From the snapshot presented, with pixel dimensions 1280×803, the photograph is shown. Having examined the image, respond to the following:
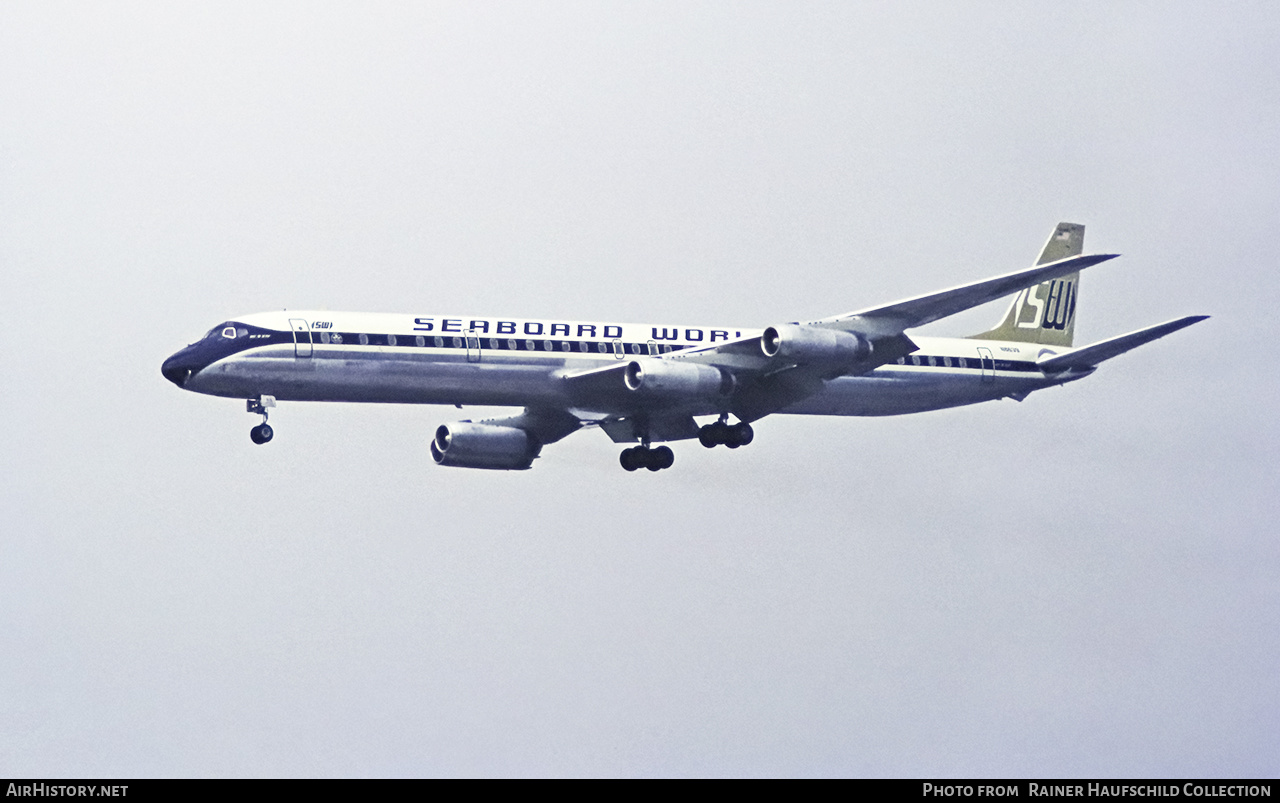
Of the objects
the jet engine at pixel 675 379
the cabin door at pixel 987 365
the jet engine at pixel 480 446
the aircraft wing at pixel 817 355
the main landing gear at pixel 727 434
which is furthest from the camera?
the cabin door at pixel 987 365

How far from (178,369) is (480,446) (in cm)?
1063

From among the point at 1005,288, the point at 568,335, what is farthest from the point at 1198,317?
the point at 568,335

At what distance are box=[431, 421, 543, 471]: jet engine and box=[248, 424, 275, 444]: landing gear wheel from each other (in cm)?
811

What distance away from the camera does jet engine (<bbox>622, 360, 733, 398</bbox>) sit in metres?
54.8

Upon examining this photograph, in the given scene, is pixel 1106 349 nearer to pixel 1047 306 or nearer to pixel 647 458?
pixel 1047 306

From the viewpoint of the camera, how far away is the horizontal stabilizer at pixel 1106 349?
181 ft

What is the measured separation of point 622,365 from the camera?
5506 centimetres

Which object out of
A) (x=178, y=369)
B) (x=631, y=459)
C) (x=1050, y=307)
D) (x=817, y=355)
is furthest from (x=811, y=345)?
(x=178, y=369)

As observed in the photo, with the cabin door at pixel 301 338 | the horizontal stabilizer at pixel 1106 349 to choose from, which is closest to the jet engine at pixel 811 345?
the horizontal stabilizer at pixel 1106 349

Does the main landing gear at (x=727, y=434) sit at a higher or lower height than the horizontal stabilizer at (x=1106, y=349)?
lower

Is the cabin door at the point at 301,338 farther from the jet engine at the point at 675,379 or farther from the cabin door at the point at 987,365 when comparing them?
the cabin door at the point at 987,365

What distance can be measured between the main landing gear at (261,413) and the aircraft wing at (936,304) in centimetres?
1463

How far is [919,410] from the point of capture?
62000mm
